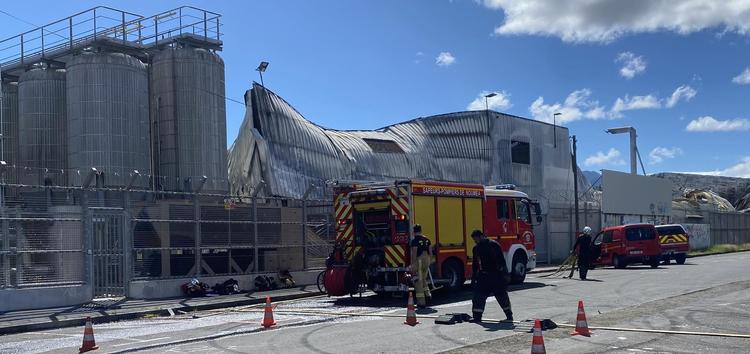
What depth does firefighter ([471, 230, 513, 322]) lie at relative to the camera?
13.0 m

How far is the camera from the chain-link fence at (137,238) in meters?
17.5

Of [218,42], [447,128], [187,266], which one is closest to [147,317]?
[187,266]

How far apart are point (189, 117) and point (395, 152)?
21568mm

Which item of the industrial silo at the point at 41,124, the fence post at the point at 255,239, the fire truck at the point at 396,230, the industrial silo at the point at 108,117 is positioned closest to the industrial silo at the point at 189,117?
the industrial silo at the point at 108,117

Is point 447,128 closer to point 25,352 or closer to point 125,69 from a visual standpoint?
point 125,69

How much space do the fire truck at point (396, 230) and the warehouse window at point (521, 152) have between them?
3540cm

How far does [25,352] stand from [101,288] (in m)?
7.53

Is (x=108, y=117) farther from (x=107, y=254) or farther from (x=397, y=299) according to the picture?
(x=397, y=299)

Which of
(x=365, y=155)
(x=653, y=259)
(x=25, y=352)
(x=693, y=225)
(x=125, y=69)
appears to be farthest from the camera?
(x=693, y=225)

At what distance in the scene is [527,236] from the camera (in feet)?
74.4

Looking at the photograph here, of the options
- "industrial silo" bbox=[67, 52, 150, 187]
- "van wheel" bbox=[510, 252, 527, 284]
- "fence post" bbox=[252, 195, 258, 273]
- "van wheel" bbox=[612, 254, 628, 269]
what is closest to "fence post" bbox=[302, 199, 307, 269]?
"fence post" bbox=[252, 195, 258, 273]

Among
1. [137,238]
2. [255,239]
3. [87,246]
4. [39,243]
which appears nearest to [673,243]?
[255,239]

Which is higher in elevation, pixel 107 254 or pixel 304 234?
pixel 304 234

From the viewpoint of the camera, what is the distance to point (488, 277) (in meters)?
13.3
